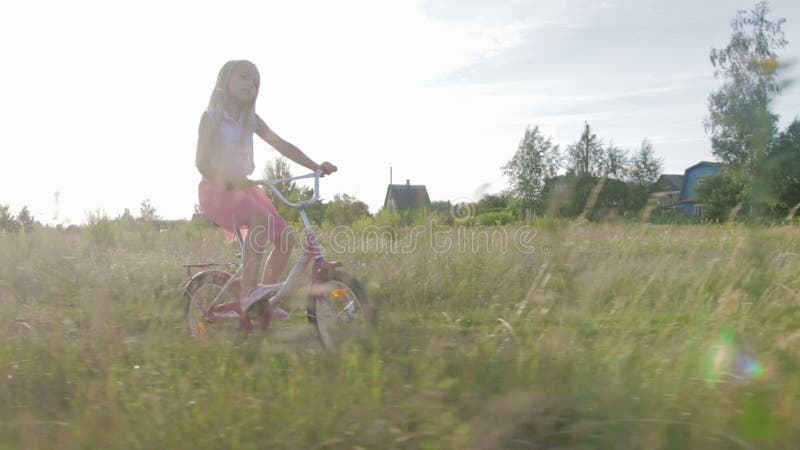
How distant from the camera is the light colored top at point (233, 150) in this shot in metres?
4.57

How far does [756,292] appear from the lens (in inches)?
120

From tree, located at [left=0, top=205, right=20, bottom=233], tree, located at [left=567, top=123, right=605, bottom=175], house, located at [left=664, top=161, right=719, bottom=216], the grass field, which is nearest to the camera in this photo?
the grass field

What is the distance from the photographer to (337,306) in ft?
14.8

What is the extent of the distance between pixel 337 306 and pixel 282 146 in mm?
1363

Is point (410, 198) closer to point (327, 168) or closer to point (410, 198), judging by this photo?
point (410, 198)

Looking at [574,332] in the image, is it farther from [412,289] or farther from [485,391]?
[412,289]

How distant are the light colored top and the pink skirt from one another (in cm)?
12

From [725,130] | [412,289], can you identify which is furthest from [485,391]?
[412,289]

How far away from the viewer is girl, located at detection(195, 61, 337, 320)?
14.9ft

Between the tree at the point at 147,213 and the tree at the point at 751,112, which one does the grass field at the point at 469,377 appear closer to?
the tree at the point at 751,112

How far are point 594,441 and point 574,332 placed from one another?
0.86 m

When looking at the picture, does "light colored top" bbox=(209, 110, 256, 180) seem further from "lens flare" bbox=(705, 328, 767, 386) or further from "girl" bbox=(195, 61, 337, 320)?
"lens flare" bbox=(705, 328, 767, 386)

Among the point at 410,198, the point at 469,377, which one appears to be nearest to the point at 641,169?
the point at 410,198

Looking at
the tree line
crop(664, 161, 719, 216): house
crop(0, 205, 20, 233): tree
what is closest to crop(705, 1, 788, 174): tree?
the tree line
